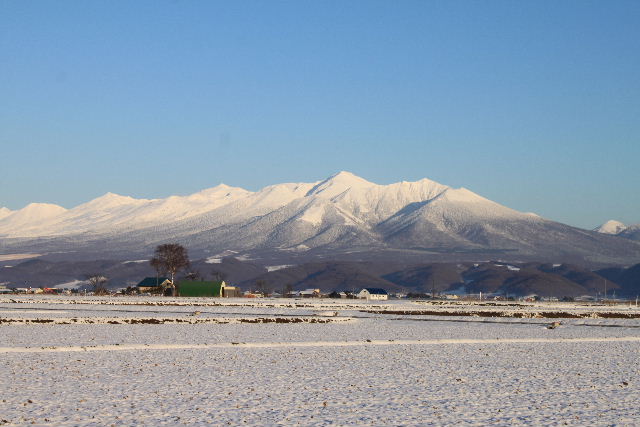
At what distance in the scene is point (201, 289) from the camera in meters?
141

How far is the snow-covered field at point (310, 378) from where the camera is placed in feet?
64.8

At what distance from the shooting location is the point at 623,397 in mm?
23016

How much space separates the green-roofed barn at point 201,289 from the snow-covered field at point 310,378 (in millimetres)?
94684

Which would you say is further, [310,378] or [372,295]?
[372,295]

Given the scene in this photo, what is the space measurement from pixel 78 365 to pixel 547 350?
19.9 meters

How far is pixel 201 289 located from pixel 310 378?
11667cm

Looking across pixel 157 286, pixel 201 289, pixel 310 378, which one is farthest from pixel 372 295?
pixel 310 378

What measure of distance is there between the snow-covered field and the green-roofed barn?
311 feet

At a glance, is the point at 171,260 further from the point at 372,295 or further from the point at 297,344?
the point at 297,344

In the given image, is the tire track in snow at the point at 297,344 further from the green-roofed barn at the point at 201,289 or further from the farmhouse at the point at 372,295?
the farmhouse at the point at 372,295

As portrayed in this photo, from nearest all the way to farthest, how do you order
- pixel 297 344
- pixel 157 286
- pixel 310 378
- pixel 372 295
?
pixel 310 378
pixel 297 344
pixel 157 286
pixel 372 295

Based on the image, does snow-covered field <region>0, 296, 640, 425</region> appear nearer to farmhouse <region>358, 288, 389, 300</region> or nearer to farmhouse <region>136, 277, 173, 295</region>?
farmhouse <region>136, 277, 173, 295</region>

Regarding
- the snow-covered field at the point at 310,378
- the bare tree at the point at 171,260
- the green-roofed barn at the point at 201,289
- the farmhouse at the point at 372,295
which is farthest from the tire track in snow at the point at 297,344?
the bare tree at the point at 171,260

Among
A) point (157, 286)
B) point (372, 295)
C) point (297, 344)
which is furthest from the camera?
point (372, 295)
